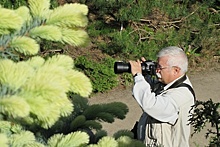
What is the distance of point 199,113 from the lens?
2697mm

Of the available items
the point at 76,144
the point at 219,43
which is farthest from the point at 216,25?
the point at 76,144

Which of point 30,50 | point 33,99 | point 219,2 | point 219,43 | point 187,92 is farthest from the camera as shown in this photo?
point 219,2

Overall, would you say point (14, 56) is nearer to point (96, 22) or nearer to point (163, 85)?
point (163, 85)

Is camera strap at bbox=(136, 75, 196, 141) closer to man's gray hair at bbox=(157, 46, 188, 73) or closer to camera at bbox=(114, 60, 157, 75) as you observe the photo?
man's gray hair at bbox=(157, 46, 188, 73)

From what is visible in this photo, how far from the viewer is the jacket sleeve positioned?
3.45m

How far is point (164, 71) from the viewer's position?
3771 millimetres

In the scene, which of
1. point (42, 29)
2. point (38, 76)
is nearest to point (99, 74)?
point (42, 29)

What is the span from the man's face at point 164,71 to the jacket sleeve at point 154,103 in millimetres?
206

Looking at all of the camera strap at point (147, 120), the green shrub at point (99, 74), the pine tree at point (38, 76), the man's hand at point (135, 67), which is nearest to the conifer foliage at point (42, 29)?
the pine tree at point (38, 76)

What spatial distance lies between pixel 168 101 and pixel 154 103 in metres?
0.15

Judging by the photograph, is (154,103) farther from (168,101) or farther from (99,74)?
(99,74)

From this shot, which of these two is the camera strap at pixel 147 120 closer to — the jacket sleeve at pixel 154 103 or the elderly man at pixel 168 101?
the elderly man at pixel 168 101

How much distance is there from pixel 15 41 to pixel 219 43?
7.27m

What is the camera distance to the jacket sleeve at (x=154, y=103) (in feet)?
11.3
